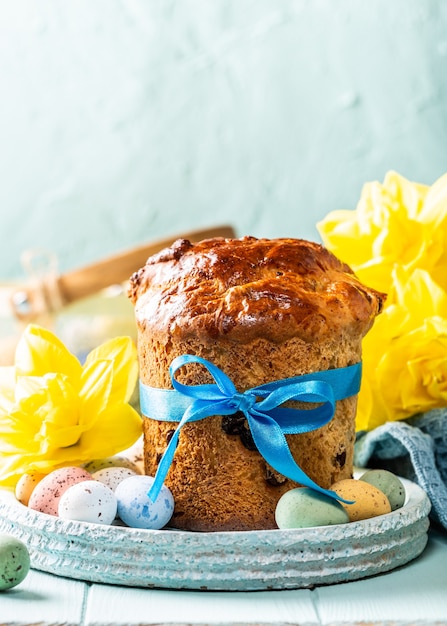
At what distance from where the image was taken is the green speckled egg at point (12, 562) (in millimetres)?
757

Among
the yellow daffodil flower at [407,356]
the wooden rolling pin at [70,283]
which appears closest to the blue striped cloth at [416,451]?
the yellow daffodil flower at [407,356]

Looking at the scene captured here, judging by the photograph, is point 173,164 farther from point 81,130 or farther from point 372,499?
point 372,499

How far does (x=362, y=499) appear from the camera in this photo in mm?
844

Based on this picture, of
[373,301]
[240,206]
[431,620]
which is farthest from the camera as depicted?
[240,206]

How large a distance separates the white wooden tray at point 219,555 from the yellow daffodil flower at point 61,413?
0.41ft

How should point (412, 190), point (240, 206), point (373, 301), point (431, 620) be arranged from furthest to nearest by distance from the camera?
point (240, 206)
point (412, 190)
point (373, 301)
point (431, 620)

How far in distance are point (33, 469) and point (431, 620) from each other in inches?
18.3

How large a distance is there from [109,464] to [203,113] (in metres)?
2.62

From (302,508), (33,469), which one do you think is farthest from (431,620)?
(33,469)

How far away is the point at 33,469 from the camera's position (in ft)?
3.07

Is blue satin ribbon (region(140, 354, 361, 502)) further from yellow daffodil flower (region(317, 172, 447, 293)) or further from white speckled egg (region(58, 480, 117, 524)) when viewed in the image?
yellow daffodil flower (region(317, 172, 447, 293))

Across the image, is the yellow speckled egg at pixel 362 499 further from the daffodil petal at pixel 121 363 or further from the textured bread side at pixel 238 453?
the daffodil petal at pixel 121 363

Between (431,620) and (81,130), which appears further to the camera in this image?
(81,130)

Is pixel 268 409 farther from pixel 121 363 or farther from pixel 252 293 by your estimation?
pixel 121 363
